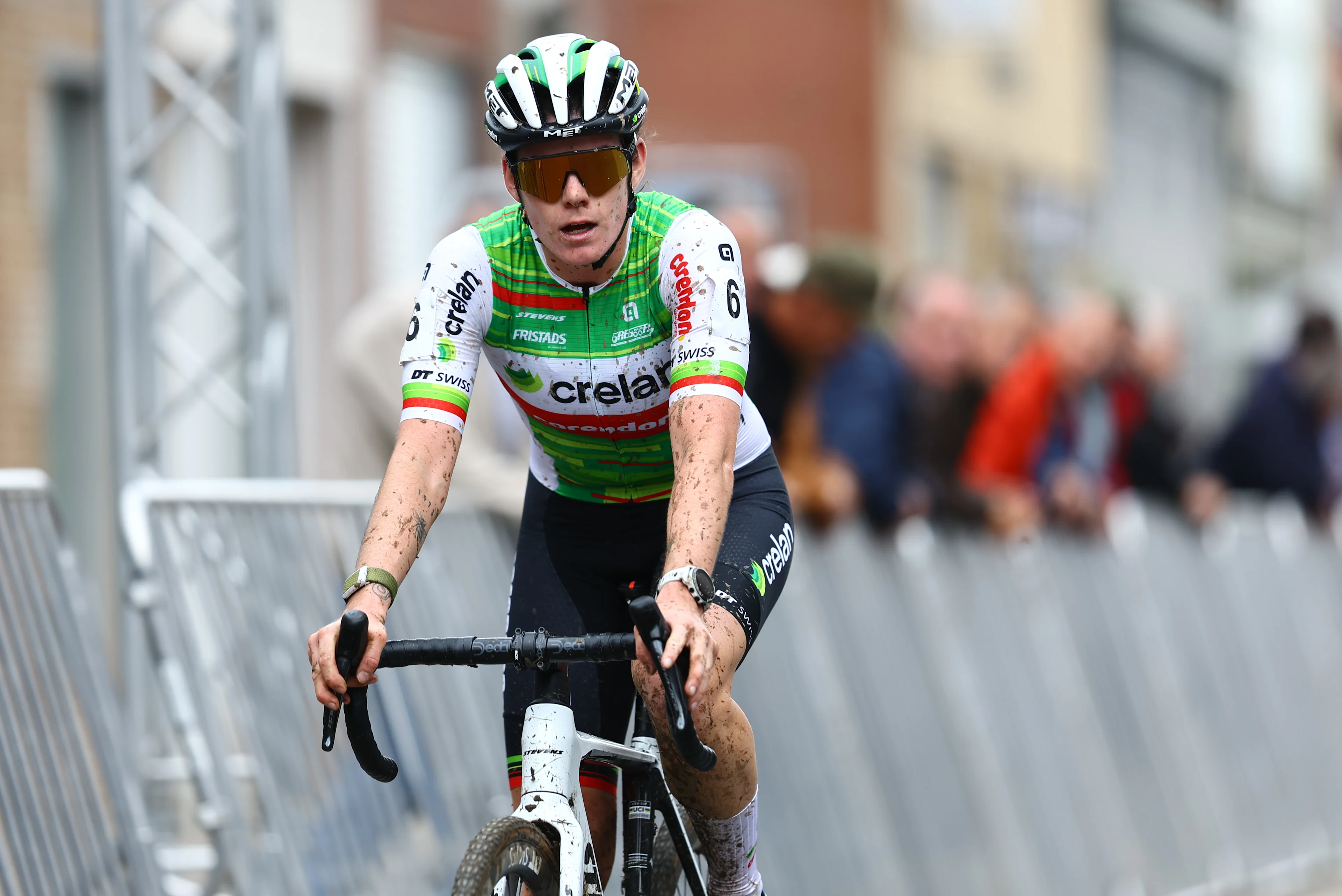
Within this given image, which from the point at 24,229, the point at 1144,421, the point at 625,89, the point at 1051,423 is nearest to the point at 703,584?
the point at 625,89

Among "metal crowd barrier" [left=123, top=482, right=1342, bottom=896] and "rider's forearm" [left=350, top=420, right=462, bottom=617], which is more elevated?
"rider's forearm" [left=350, top=420, right=462, bottom=617]

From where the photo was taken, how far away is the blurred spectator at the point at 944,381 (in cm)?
954

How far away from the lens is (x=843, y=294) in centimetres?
806

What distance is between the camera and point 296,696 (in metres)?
6.41

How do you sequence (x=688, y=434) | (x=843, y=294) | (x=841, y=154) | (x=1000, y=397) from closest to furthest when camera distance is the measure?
1. (x=688, y=434)
2. (x=843, y=294)
3. (x=1000, y=397)
4. (x=841, y=154)

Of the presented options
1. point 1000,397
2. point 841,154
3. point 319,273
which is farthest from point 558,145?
point 841,154

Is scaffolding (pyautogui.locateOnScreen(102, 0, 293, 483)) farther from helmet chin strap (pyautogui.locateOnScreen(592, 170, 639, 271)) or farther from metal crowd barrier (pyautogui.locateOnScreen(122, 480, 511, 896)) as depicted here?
helmet chin strap (pyautogui.locateOnScreen(592, 170, 639, 271))

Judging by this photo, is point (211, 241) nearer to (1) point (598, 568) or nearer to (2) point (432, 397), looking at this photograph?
(1) point (598, 568)

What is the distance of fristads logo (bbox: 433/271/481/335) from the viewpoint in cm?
463

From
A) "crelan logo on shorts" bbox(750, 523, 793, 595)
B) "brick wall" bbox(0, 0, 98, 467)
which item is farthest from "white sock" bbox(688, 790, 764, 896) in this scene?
"brick wall" bbox(0, 0, 98, 467)

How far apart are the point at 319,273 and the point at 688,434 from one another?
11.1 meters

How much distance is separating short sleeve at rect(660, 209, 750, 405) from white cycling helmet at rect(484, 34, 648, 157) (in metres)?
0.28

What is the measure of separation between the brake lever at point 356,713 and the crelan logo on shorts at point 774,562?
890 mm

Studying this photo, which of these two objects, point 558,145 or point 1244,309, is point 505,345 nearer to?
point 558,145
